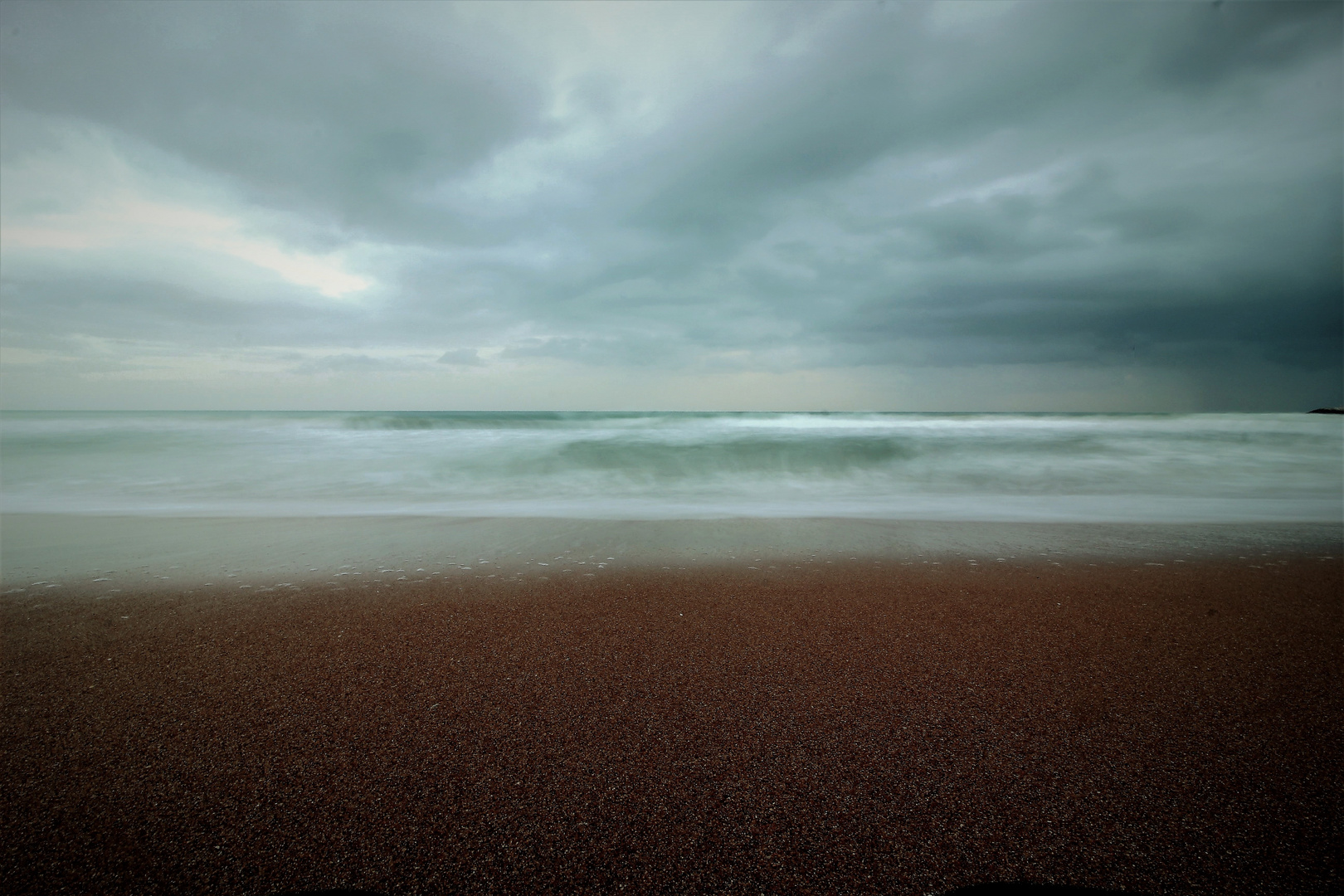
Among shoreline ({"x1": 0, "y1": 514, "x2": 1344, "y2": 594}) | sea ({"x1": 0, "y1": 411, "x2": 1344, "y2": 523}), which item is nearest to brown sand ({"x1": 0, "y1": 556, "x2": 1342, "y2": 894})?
shoreline ({"x1": 0, "y1": 514, "x2": 1344, "y2": 594})

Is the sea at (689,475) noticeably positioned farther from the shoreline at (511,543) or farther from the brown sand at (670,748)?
the brown sand at (670,748)

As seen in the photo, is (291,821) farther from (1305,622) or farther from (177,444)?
(177,444)

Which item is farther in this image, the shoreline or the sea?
the sea

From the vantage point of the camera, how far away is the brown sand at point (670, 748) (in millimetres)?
1187

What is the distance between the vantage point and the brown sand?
1187mm

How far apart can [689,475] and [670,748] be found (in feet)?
26.2

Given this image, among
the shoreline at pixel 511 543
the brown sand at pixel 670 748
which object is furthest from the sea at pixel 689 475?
the brown sand at pixel 670 748

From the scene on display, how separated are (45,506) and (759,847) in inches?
340

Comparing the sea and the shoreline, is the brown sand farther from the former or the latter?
the sea

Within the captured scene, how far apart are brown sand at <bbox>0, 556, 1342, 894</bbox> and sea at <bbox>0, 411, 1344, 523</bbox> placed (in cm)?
314

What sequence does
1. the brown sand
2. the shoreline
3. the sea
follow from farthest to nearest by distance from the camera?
the sea, the shoreline, the brown sand

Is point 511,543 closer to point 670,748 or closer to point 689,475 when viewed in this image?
point 670,748

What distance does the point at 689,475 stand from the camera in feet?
31.3

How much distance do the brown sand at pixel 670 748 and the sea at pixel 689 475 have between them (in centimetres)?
314
